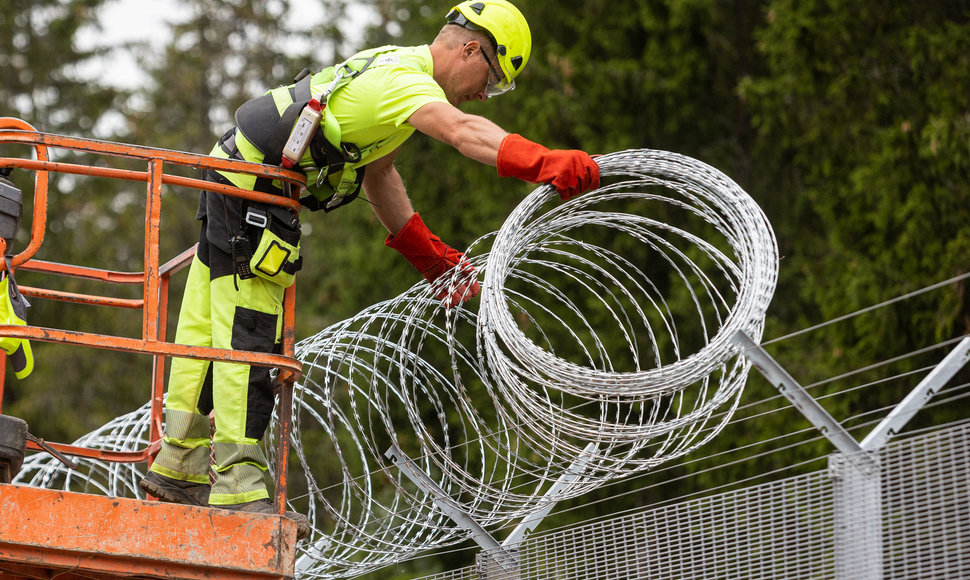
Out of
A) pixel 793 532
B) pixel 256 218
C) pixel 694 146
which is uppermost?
pixel 694 146

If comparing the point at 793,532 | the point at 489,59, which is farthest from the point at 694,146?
the point at 793,532

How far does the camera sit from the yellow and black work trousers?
202 inches

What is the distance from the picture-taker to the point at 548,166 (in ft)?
15.8

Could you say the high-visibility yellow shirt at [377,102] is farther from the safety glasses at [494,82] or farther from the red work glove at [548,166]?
the red work glove at [548,166]

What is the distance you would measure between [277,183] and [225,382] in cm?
86

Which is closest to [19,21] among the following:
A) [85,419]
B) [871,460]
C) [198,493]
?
[85,419]

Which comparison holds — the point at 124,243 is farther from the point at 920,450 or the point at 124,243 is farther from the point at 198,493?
the point at 920,450

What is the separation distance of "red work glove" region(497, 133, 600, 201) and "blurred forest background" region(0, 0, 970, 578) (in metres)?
8.56

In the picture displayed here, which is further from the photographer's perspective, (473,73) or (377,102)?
(473,73)

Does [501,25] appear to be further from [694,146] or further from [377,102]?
[694,146]

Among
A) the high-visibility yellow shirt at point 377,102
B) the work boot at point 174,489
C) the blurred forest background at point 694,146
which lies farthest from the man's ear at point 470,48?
the blurred forest background at point 694,146

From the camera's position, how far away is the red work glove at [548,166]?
478 cm

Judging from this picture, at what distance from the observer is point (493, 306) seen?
4.95 meters

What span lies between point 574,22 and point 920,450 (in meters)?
13.6
